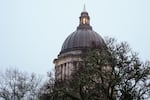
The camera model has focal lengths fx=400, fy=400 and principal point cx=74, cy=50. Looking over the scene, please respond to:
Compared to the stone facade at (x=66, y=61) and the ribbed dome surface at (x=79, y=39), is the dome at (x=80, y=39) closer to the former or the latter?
the ribbed dome surface at (x=79, y=39)

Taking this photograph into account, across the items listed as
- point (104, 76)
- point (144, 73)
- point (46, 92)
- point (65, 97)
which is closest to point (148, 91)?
point (144, 73)

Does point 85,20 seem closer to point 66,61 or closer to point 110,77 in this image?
point 66,61

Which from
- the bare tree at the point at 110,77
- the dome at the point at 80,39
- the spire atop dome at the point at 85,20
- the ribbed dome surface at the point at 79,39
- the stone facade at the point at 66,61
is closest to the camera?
the bare tree at the point at 110,77

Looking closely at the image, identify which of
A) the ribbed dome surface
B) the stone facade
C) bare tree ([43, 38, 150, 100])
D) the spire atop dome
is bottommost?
bare tree ([43, 38, 150, 100])

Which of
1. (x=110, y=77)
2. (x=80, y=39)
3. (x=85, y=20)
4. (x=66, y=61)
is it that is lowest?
(x=110, y=77)

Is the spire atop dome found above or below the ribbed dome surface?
above

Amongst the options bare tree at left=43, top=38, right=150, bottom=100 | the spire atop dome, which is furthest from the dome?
bare tree at left=43, top=38, right=150, bottom=100

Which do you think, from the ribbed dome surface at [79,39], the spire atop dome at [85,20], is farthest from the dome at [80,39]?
the spire atop dome at [85,20]

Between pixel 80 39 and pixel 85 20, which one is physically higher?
pixel 85 20

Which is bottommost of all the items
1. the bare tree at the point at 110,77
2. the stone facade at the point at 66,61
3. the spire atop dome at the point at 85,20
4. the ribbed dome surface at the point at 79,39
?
the bare tree at the point at 110,77

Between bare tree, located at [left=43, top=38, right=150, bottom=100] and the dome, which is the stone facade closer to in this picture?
the dome

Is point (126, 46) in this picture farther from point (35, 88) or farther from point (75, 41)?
point (75, 41)

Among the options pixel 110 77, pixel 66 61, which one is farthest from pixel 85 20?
pixel 110 77

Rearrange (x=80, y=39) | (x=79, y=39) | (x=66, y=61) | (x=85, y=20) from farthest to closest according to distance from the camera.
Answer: (x=85, y=20)
(x=79, y=39)
(x=80, y=39)
(x=66, y=61)
